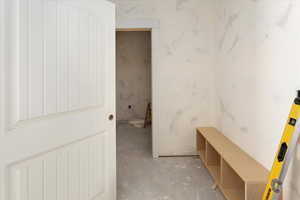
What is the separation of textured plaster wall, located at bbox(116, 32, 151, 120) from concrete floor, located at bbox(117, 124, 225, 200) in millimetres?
2534

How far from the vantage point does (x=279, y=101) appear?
1485mm

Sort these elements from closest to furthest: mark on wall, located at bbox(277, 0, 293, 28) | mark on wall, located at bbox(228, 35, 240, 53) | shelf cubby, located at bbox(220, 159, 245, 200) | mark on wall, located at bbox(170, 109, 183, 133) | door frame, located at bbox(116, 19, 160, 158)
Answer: mark on wall, located at bbox(277, 0, 293, 28)
shelf cubby, located at bbox(220, 159, 245, 200)
mark on wall, located at bbox(228, 35, 240, 53)
door frame, located at bbox(116, 19, 160, 158)
mark on wall, located at bbox(170, 109, 183, 133)

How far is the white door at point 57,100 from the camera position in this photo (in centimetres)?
108

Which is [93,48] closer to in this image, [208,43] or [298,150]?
[298,150]

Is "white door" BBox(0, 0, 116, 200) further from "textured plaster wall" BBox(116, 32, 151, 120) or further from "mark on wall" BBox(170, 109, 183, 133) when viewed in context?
"textured plaster wall" BBox(116, 32, 151, 120)

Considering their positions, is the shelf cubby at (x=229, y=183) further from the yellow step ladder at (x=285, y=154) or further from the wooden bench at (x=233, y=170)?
the yellow step ladder at (x=285, y=154)

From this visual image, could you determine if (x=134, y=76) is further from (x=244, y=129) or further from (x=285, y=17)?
(x=285, y=17)

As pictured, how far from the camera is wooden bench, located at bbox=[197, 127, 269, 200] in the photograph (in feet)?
4.69

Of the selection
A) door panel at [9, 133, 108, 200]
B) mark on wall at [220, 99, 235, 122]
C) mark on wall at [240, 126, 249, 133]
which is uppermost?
mark on wall at [220, 99, 235, 122]

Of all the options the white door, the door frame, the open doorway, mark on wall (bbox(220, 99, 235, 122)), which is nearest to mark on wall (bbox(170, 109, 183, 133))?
the door frame

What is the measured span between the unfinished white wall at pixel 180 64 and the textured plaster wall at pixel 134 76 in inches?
113

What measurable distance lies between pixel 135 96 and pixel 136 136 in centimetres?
189

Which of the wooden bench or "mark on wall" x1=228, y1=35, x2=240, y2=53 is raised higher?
"mark on wall" x1=228, y1=35, x2=240, y2=53

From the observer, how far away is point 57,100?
53.7 inches
